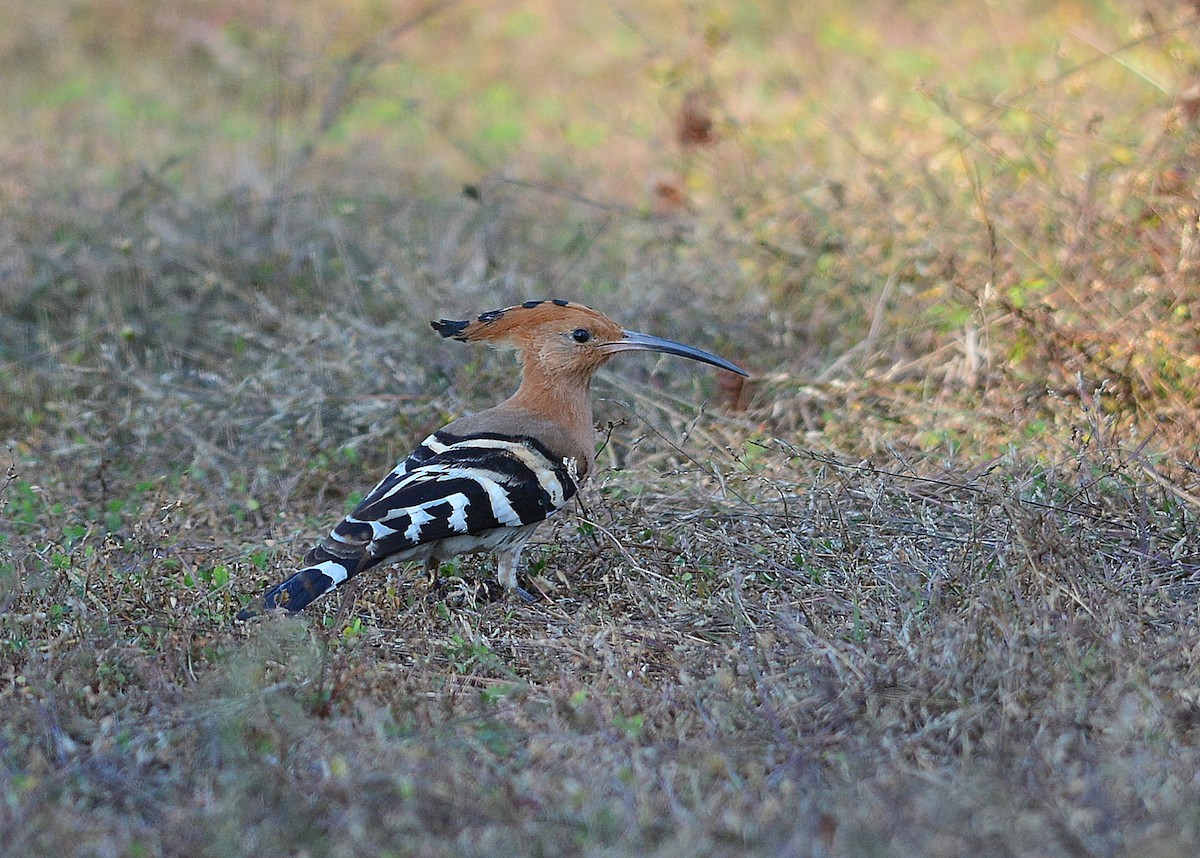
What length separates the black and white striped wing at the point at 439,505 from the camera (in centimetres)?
308

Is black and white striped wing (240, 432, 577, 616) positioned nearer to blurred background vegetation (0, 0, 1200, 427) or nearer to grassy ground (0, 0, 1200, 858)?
grassy ground (0, 0, 1200, 858)

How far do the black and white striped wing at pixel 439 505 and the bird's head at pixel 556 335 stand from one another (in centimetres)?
30

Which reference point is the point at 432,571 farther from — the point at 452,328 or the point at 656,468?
the point at 656,468

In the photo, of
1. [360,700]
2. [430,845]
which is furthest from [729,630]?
[430,845]

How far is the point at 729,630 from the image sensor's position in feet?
9.91

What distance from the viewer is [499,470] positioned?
3.37 metres

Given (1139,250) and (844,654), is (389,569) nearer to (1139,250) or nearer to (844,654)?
(844,654)

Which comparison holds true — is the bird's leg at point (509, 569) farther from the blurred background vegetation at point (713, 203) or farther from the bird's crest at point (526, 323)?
the blurred background vegetation at point (713, 203)

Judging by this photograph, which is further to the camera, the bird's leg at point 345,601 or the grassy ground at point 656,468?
the bird's leg at point 345,601

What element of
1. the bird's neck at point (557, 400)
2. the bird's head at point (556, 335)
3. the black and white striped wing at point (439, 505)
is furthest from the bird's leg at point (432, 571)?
the bird's head at point (556, 335)

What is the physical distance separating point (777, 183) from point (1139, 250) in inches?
56.9

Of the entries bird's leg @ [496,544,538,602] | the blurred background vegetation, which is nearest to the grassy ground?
the blurred background vegetation

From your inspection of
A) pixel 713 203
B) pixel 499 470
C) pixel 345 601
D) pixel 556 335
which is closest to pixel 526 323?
pixel 556 335

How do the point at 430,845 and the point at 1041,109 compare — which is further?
the point at 1041,109
